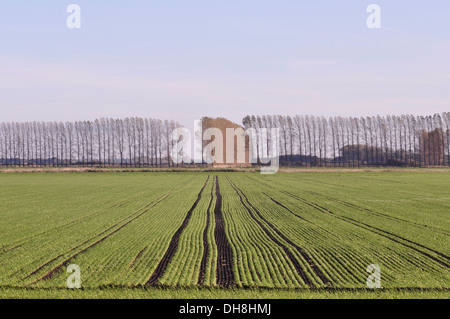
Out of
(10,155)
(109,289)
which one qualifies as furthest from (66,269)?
(10,155)

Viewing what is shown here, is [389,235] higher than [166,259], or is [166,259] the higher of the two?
[166,259]

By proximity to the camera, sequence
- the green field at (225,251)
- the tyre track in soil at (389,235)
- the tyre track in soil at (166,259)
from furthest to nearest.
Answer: the tyre track in soil at (389,235) → the tyre track in soil at (166,259) → the green field at (225,251)

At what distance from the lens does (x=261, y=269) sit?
10.9 metres

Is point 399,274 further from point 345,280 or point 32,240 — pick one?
point 32,240

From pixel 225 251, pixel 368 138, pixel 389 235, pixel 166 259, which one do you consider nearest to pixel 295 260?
pixel 225 251

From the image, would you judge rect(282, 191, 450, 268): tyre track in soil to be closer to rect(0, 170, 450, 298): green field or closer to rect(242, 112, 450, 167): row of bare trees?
rect(0, 170, 450, 298): green field

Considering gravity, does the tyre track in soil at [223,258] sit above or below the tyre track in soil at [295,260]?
above

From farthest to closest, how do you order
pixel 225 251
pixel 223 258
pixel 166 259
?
1. pixel 225 251
2. pixel 223 258
3. pixel 166 259

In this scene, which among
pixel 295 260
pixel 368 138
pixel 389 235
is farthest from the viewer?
Answer: pixel 368 138

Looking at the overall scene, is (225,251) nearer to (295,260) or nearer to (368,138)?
(295,260)

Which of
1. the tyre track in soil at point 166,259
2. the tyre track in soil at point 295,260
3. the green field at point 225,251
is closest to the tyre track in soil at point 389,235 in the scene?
the green field at point 225,251

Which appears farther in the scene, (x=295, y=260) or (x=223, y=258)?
(x=223, y=258)

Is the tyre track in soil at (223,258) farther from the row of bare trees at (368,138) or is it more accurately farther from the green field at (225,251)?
the row of bare trees at (368,138)

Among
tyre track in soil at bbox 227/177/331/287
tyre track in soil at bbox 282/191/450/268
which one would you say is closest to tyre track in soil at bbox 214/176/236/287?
tyre track in soil at bbox 227/177/331/287
